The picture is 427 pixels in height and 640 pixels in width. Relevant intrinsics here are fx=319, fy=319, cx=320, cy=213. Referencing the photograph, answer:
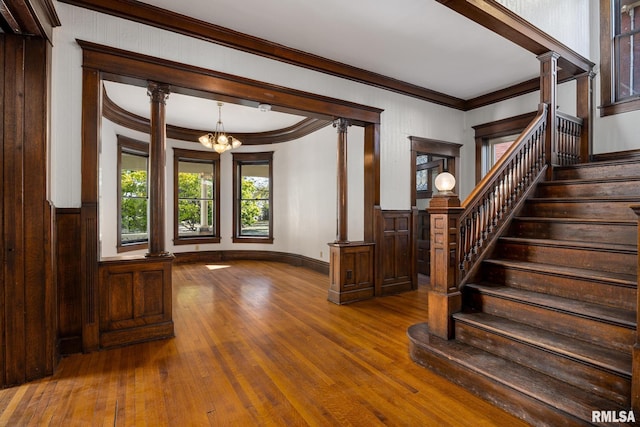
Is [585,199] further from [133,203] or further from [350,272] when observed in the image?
[133,203]

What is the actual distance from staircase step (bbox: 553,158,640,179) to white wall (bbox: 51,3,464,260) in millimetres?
2047

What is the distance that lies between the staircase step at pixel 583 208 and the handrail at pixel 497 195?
21 cm

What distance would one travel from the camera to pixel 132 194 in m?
6.66

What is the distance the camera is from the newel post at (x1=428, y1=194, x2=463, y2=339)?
8.79 feet

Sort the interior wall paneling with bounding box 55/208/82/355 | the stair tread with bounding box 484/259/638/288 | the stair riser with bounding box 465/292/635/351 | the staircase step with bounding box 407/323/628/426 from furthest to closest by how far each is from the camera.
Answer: the interior wall paneling with bounding box 55/208/82/355, the stair tread with bounding box 484/259/638/288, the stair riser with bounding box 465/292/635/351, the staircase step with bounding box 407/323/628/426

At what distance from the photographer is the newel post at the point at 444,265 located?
8.79 ft

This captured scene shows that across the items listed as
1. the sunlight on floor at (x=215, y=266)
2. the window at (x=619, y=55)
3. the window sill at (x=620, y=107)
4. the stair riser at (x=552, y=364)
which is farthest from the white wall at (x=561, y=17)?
the sunlight on floor at (x=215, y=266)

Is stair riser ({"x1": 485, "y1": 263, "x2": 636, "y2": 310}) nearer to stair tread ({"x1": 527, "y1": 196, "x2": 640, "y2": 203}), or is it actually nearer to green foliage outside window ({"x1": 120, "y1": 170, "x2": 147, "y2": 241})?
stair tread ({"x1": 527, "y1": 196, "x2": 640, "y2": 203})

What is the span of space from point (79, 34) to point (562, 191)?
5118 mm

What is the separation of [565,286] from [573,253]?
376mm

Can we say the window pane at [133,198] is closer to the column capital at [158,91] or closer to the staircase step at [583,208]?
the column capital at [158,91]

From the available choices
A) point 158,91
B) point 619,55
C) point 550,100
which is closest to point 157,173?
point 158,91

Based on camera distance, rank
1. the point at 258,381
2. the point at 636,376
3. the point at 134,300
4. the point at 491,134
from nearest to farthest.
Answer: the point at 636,376, the point at 258,381, the point at 134,300, the point at 491,134

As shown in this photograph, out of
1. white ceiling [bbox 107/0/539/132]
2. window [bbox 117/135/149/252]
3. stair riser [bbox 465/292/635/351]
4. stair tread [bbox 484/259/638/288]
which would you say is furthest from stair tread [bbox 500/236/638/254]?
window [bbox 117/135/149/252]
